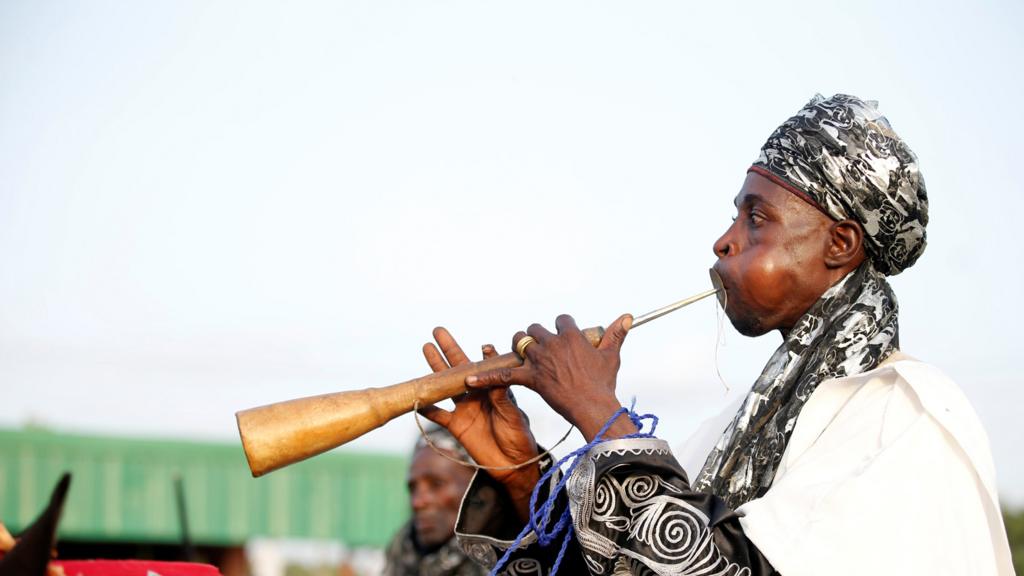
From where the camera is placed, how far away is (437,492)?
267 inches

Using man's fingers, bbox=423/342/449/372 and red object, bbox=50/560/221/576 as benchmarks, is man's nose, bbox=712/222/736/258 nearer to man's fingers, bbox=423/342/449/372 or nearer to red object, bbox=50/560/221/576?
man's fingers, bbox=423/342/449/372

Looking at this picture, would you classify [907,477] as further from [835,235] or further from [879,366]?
[835,235]

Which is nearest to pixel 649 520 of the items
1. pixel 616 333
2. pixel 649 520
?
pixel 649 520

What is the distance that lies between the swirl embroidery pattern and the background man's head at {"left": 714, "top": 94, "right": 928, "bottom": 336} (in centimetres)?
58

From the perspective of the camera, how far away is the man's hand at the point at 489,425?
10.6 ft

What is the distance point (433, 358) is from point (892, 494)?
1183mm

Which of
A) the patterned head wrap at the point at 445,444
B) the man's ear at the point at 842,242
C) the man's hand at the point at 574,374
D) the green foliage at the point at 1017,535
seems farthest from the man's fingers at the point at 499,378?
the green foliage at the point at 1017,535

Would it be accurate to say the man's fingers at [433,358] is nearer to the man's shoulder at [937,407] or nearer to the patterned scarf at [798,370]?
the patterned scarf at [798,370]

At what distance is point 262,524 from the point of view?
13547 mm

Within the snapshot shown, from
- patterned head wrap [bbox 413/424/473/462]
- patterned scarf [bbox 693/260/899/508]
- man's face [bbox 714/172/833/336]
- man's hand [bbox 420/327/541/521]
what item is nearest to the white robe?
patterned scarf [bbox 693/260/899/508]

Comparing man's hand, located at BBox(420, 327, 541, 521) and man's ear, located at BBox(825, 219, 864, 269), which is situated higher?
man's ear, located at BBox(825, 219, 864, 269)

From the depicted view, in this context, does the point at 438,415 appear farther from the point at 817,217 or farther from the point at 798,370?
the point at 817,217

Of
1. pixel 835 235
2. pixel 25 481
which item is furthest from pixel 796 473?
pixel 25 481

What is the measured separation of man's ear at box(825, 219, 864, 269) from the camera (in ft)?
10.6
